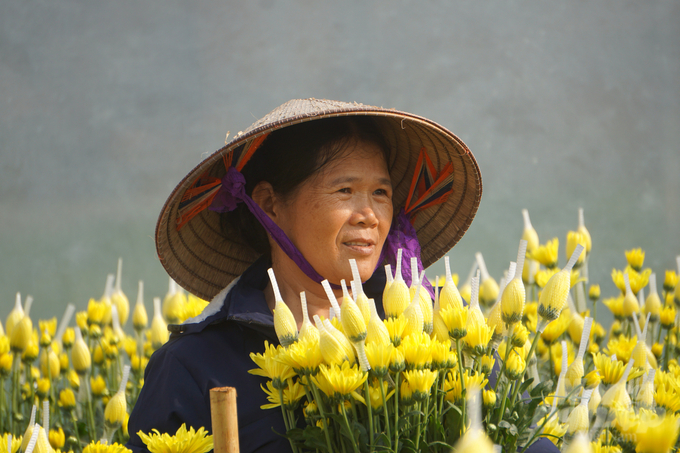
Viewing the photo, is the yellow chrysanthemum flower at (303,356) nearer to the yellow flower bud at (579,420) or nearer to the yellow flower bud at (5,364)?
the yellow flower bud at (579,420)

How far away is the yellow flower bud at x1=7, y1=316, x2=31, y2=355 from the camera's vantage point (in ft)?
4.25

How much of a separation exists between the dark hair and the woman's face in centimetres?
2

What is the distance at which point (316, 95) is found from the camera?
7.47 feet

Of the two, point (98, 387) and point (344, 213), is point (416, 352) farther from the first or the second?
point (98, 387)

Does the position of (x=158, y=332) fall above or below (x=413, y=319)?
above

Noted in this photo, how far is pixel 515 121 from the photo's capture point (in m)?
2.28

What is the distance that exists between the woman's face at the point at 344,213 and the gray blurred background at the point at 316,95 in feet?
4.33

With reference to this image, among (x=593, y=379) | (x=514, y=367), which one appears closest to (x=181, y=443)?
(x=514, y=367)

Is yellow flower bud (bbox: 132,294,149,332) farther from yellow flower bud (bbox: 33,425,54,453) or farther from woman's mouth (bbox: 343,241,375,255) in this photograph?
yellow flower bud (bbox: 33,425,54,453)

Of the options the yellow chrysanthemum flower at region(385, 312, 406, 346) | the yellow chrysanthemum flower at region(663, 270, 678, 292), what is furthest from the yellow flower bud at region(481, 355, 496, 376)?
the yellow chrysanthemum flower at region(663, 270, 678, 292)

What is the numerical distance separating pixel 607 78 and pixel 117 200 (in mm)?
1763

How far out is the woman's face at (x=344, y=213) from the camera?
967mm

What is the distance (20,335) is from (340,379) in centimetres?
100

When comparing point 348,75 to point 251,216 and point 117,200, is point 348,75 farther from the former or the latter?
point 251,216
